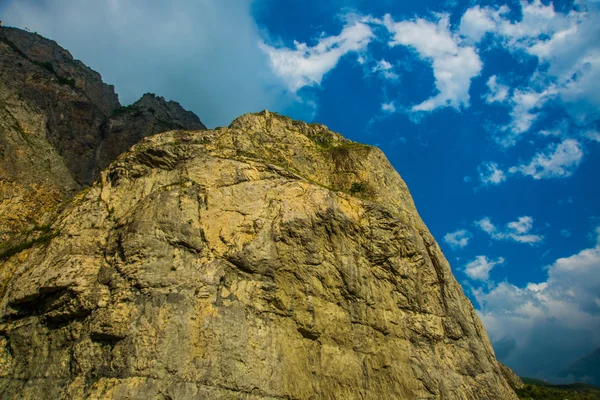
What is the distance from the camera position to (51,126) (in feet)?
177

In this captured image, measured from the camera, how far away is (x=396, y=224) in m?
29.7

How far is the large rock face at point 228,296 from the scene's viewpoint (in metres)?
20.3

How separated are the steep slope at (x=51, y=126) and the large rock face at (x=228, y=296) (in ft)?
29.8

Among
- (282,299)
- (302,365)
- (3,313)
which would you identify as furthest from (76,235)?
(302,365)

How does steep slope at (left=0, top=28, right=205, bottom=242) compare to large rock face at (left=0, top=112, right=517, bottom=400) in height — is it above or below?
above

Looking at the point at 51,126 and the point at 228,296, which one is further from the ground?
the point at 51,126

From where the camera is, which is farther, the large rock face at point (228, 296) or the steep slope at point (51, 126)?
the steep slope at point (51, 126)

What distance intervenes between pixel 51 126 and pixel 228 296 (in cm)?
4582

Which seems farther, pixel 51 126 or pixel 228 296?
pixel 51 126

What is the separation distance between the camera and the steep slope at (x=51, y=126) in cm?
3800

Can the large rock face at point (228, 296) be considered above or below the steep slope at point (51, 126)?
below

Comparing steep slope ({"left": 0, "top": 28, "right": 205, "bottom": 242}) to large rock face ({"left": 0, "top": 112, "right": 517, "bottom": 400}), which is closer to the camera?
large rock face ({"left": 0, "top": 112, "right": 517, "bottom": 400})

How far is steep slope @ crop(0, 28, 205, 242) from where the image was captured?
3800 centimetres

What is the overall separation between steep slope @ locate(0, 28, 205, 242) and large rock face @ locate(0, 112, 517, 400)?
358 inches
